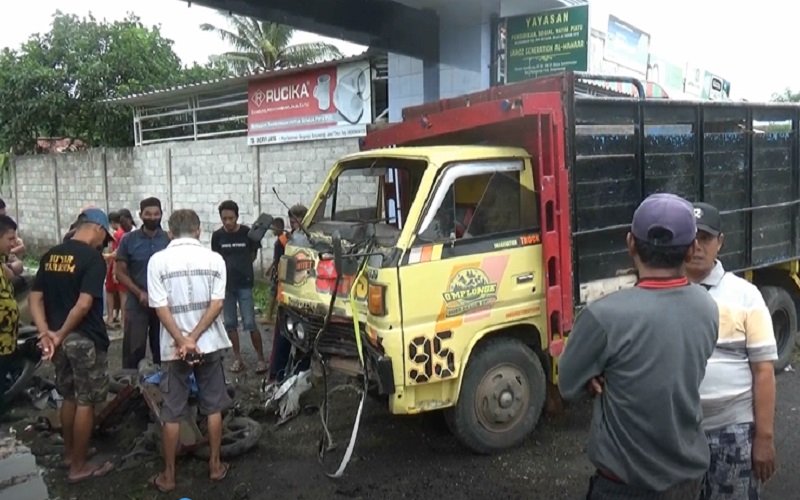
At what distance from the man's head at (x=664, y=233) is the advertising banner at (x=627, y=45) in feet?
26.7

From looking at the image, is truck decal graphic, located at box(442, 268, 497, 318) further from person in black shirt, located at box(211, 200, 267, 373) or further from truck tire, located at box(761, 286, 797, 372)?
truck tire, located at box(761, 286, 797, 372)

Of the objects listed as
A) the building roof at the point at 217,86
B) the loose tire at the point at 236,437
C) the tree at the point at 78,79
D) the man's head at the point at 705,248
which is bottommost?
the loose tire at the point at 236,437

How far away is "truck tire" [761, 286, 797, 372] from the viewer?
241 inches

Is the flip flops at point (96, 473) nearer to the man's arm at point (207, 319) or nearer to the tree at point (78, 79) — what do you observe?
the man's arm at point (207, 319)

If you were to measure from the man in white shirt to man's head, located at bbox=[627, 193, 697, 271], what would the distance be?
2.83 m

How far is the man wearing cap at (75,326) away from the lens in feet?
13.8

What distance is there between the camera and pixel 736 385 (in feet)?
8.12

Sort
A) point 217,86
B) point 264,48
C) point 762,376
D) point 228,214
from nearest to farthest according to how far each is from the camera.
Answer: point 762,376 < point 228,214 < point 217,86 < point 264,48

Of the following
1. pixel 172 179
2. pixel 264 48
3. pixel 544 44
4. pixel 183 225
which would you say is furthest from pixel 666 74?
pixel 264 48

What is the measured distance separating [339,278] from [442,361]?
0.80 meters

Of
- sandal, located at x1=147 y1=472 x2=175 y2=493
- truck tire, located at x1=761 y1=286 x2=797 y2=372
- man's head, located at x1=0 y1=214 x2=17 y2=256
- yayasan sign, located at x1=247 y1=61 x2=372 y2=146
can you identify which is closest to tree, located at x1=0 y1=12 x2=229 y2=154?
yayasan sign, located at x1=247 y1=61 x2=372 y2=146

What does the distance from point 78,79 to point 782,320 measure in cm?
1480

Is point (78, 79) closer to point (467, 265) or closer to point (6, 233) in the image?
point (6, 233)

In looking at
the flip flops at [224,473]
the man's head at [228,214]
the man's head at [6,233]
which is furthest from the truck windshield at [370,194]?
the man's head at [6,233]
